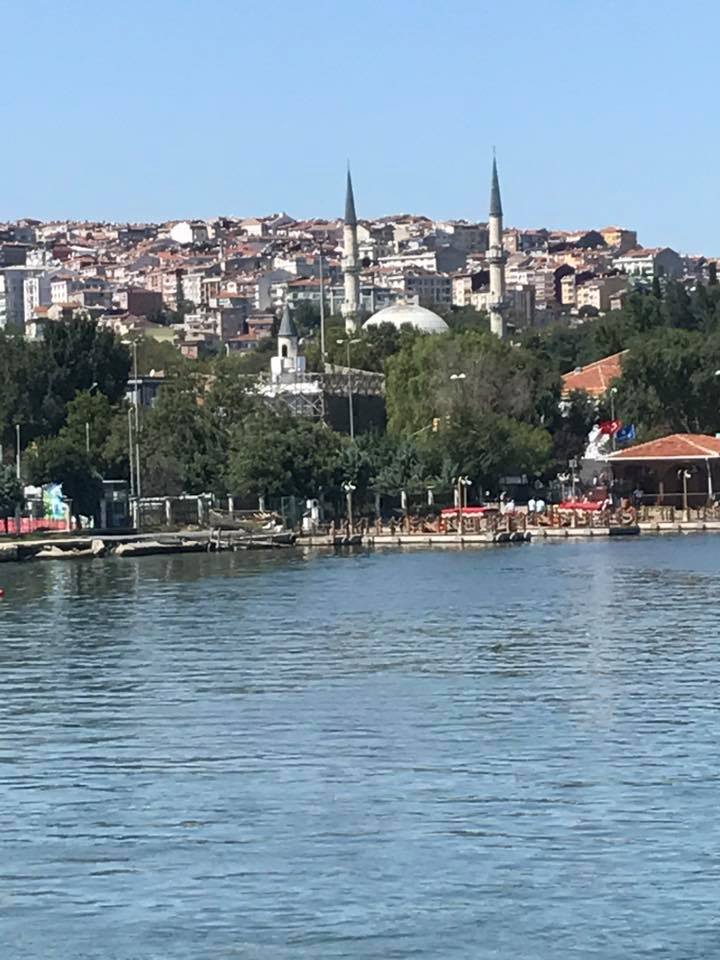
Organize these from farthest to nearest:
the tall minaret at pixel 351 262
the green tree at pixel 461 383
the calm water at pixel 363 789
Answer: the tall minaret at pixel 351 262 → the green tree at pixel 461 383 → the calm water at pixel 363 789

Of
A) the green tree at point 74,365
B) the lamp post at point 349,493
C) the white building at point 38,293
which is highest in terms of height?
the white building at point 38,293

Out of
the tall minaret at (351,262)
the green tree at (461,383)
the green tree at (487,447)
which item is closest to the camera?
the green tree at (487,447)

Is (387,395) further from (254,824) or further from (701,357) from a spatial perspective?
(254,824)

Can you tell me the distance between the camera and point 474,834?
640 inches

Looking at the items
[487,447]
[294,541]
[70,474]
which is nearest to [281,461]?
[294,541]

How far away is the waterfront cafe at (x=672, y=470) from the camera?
6412cm

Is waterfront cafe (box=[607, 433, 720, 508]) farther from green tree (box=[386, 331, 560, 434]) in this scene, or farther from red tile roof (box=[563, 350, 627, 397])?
red tile roof (box=[563, 350, 627, 397])

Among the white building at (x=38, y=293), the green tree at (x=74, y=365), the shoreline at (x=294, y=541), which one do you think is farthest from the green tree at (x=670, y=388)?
the white building at (x=38, y=293)

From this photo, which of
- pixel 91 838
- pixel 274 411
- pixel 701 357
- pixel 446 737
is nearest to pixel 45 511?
pixel 274 411

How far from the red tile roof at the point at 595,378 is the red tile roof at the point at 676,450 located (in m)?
12.5

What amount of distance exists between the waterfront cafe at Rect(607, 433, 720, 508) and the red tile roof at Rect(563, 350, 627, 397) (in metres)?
11.0

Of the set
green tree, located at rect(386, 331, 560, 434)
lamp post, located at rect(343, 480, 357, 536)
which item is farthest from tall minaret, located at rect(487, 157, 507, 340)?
lamp post, located at rect(343, 480, 357, 536)

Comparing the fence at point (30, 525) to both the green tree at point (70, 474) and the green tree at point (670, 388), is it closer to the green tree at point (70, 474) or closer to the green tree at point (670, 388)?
the green tree at point (70, 474)

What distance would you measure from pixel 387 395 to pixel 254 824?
55.2 meters
